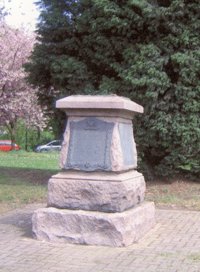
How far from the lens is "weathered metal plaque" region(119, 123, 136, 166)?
27.5ft

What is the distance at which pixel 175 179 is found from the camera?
15141 millimetres

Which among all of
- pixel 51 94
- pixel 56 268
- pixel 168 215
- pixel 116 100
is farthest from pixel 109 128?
pixel 51 94

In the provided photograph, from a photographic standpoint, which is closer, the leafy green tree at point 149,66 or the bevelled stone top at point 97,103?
the bevelled stone top at point 97,103

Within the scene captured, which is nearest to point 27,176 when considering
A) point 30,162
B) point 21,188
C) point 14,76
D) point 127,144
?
point 21,188

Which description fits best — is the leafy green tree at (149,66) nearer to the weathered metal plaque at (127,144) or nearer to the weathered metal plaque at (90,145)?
the weathered metal plaque at (127,144)

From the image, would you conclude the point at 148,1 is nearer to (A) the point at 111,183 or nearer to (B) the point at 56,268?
(A) the point at 111,183

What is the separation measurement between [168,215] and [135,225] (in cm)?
258

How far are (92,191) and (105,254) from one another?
42.7 inches

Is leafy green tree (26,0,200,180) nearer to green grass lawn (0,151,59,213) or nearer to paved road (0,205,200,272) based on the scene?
green grass lawn (0,151,59,213)

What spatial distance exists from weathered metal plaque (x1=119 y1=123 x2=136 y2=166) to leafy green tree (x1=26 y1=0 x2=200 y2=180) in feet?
14.2

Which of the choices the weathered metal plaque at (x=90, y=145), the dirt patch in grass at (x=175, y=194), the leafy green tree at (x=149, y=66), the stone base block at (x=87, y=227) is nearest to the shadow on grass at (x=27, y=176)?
the leafy green tree at (x=149, y=66)

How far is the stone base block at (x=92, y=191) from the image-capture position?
312 inches

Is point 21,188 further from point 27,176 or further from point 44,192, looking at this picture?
point 27,176

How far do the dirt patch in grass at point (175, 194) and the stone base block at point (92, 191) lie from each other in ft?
12.1
